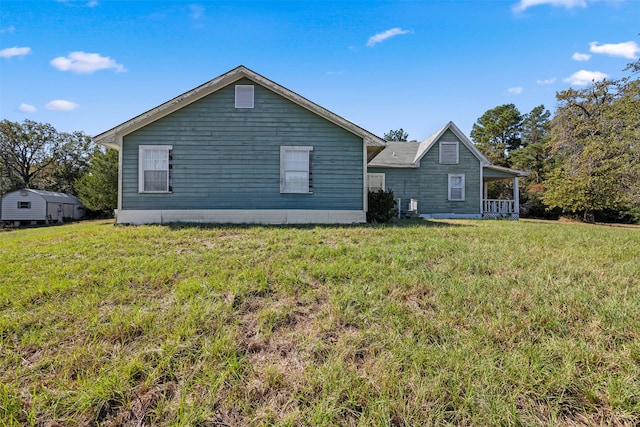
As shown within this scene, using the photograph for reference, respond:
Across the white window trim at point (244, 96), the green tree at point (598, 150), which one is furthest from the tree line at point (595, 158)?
the white window trim at point (244, 96)

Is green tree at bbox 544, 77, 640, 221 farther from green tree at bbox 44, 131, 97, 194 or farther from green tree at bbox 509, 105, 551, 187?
green tree at bbox 44, 131, 97, 194

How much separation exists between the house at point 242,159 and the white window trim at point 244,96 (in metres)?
0.03

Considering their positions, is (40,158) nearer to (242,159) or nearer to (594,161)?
(242,159)

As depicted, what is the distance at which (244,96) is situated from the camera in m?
9.87

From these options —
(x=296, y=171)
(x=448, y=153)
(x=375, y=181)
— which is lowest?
(x=296, y=171)

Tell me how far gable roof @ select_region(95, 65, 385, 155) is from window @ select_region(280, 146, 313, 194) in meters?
1.30

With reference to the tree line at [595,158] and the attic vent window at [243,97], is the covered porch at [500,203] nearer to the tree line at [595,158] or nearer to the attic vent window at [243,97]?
the tree line at [595,158]

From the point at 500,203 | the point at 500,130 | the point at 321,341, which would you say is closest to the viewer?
the point at 321,341

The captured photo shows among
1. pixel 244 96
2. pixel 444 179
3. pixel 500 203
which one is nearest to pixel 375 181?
pixel 444 179

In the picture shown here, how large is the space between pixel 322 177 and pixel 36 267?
23.8 ft

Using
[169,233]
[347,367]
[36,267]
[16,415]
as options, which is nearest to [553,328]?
[347,367]

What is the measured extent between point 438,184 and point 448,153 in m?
1.75

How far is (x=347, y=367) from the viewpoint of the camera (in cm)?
240

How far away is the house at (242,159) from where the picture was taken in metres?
9.71
